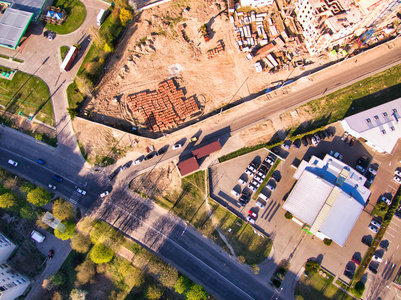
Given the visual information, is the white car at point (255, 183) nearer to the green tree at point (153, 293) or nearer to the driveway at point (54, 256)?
the green tree at point (153, 293)

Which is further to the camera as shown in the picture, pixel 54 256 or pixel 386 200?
pixel 54 256

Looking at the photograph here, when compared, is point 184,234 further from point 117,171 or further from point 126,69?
point 126,69

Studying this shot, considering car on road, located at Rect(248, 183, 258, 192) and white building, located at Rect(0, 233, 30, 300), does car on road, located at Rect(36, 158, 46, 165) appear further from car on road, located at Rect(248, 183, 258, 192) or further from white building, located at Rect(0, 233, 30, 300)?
car on road, located at Rect(248, 183, 258, 192)

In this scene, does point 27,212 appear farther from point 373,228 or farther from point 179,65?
point 373,228

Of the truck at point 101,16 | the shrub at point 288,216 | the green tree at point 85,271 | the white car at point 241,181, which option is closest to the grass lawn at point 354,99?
the white car at point 241,181

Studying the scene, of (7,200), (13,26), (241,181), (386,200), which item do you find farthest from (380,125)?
(13,26)

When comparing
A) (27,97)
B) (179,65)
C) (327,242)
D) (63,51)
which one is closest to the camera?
(327,242)
